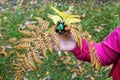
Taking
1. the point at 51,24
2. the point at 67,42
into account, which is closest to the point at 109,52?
the point at 67,42

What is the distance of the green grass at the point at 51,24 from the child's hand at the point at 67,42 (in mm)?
2378

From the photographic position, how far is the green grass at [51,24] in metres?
4.21

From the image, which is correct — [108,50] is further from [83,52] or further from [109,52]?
[83,52]

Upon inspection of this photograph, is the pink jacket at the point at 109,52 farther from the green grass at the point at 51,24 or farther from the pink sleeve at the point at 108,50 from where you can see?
the green grass at the point at 51,24

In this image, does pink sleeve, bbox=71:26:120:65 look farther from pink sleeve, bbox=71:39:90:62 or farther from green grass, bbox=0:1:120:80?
green grass, bbox=0:1:120:80

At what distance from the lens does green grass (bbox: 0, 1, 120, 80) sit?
421cm

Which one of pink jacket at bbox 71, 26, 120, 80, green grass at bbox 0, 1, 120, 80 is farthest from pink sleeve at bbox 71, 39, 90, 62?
green grass at bbox 0, 1, 120, 80

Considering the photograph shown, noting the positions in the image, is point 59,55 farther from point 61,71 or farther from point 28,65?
point 28,65

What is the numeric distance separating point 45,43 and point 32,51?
80mm

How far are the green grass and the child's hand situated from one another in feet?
7.80

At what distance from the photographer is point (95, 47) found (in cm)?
192

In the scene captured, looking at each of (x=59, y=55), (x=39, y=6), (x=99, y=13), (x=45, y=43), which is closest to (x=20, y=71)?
(x=45, y=43)

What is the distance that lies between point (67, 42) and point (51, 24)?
3076mm

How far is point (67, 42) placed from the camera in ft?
5.79
